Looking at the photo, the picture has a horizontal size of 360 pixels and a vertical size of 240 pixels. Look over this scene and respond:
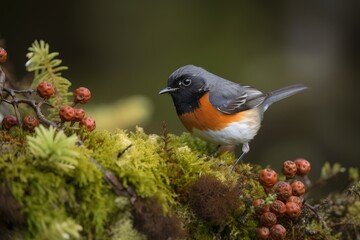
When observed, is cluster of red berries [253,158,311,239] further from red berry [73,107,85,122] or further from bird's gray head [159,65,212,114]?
bird's gray head [159,65,212,114]

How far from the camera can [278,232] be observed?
249 centimetres

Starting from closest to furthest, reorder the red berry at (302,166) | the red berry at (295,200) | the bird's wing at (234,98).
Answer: the red berry at (295,200)
the red berry at (302,166)
the bird's wing at (234,98)

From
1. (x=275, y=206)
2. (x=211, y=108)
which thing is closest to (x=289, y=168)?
(x=275, y=206)

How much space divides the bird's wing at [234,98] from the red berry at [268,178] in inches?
48.3

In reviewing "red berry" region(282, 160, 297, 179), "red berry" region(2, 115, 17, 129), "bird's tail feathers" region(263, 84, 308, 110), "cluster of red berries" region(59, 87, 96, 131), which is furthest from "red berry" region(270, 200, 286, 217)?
"bird's tail feathers" region(263, 84, 308, 110)

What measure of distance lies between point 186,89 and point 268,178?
1.42 m

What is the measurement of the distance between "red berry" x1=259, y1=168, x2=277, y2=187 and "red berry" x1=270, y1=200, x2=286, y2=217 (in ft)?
0.40

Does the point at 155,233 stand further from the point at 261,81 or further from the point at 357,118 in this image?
the point at 357,118

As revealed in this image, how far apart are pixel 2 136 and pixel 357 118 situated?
877 cm

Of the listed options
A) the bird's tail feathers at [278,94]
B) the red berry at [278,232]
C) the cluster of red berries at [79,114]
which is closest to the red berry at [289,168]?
the red berry at [278,232]

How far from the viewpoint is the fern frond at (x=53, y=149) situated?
82.2 inches

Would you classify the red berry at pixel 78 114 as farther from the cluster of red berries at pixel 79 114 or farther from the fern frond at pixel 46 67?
the fern frond at pixel 46 67

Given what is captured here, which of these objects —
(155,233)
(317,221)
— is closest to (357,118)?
(317,221)

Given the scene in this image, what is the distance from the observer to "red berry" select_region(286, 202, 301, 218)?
2576mm
